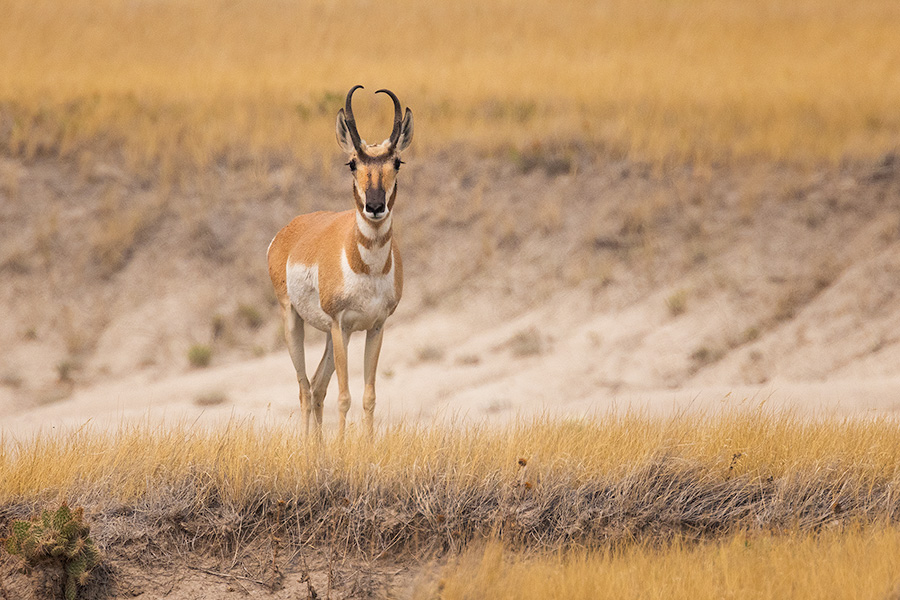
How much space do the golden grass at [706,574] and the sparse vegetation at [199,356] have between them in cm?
923

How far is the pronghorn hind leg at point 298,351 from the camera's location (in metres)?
8.44

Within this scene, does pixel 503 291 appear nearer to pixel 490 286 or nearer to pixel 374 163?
pixel 490 286

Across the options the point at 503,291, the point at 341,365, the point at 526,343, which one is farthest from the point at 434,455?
the point at 503,291

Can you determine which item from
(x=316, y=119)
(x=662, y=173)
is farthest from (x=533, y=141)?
(x=316, y=119)

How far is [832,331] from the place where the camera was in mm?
13609

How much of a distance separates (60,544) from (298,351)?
314 cm

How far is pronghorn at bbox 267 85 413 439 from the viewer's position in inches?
270

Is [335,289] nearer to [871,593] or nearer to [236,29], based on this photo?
[871,593]

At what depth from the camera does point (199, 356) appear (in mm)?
14477

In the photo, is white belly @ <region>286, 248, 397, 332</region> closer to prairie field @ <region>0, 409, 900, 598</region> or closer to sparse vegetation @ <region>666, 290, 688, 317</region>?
prairie field @ <region>0, 409, 900, 598</region>

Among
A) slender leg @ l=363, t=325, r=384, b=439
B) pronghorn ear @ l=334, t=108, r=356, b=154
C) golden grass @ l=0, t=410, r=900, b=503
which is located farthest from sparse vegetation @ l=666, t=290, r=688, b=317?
pronghorn ear @ l=334, t=108, r=356, b=154

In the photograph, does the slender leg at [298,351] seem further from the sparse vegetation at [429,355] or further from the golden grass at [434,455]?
the sparse vegetation at [429,355]

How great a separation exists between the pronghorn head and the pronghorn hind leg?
187 centimetres

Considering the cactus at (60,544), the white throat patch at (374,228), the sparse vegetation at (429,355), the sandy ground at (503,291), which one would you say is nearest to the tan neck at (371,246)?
the white throat patch at (374,228)
